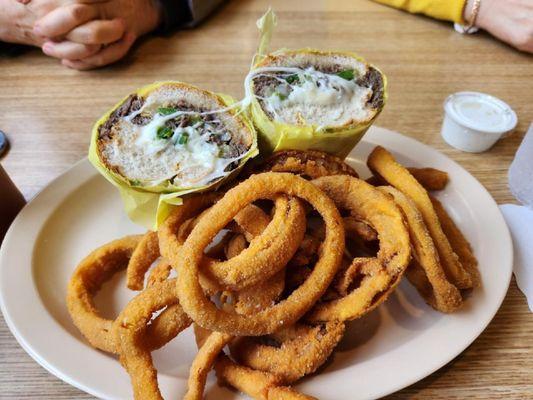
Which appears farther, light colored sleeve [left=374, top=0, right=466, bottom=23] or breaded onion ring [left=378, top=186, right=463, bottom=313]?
light colored sleeve [left=374, top=0, right=466, bottom=23]

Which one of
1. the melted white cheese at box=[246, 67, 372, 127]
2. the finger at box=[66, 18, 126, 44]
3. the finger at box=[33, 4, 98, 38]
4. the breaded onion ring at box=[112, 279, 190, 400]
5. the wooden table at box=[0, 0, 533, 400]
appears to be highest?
the melted white cheese at box=[246, 67, 372, 127]

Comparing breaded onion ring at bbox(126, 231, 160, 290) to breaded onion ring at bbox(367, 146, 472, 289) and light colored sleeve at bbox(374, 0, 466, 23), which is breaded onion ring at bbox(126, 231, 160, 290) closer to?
breaded onion ring at bbox(367, 146, 472, 289)

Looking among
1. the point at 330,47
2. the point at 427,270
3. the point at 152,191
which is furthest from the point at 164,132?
the point at 330,47

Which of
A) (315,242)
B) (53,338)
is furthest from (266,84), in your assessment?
(53,338)

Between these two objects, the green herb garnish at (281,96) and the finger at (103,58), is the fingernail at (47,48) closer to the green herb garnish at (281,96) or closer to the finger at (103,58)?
the finger at (103,58)

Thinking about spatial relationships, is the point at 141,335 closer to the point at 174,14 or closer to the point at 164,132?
the point at 164,132

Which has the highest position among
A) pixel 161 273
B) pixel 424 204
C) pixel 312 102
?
pixel 312 102

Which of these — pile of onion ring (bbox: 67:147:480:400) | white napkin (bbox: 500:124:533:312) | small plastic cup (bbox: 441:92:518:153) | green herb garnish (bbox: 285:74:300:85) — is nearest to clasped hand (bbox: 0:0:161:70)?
green herb garnish (bbox: 285:74:300:85)
